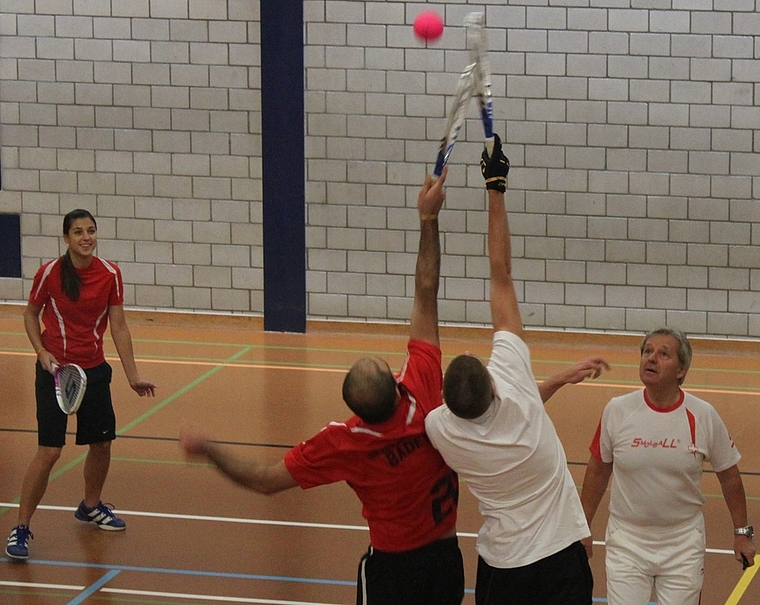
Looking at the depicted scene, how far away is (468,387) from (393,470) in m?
0.52

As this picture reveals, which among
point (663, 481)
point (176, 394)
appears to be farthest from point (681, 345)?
point (176, 394)

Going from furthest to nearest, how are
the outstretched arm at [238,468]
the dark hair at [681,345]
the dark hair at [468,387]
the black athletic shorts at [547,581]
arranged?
the dark hair at [681,345], the outstretched arm at [238,468], the black athletic shorts at [547,581], the dark hair at [468,387]

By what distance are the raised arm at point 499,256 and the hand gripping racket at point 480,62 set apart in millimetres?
161

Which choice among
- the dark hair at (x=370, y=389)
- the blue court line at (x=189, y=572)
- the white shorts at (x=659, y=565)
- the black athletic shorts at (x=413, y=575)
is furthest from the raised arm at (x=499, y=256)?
the blue court line at (x=189, y=572)

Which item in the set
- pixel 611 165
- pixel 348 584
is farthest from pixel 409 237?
pixel 348 584

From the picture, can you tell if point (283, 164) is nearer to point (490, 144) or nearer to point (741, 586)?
point (741, 586)

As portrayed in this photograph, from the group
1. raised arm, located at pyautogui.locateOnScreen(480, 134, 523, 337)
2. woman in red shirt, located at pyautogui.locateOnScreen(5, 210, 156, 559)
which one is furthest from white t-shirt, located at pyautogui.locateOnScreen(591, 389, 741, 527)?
woman in red shirt, located at pyautogui.locateOnScreen(5, 210, 156, 559)

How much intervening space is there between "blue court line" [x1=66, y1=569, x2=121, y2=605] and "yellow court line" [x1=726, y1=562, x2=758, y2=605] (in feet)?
11.7

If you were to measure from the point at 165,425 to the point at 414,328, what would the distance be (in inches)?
230

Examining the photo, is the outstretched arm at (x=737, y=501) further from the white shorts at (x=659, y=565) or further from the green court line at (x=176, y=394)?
the green court line at (x=176, y=394)

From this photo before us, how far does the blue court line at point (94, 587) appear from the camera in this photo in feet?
20.6

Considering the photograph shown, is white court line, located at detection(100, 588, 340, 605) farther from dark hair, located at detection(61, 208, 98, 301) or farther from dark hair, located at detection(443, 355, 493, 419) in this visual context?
dark hair, located at detection(443, 355, 493, 419)

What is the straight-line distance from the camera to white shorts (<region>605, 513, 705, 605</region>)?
15.5 ft

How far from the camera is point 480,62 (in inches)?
186
